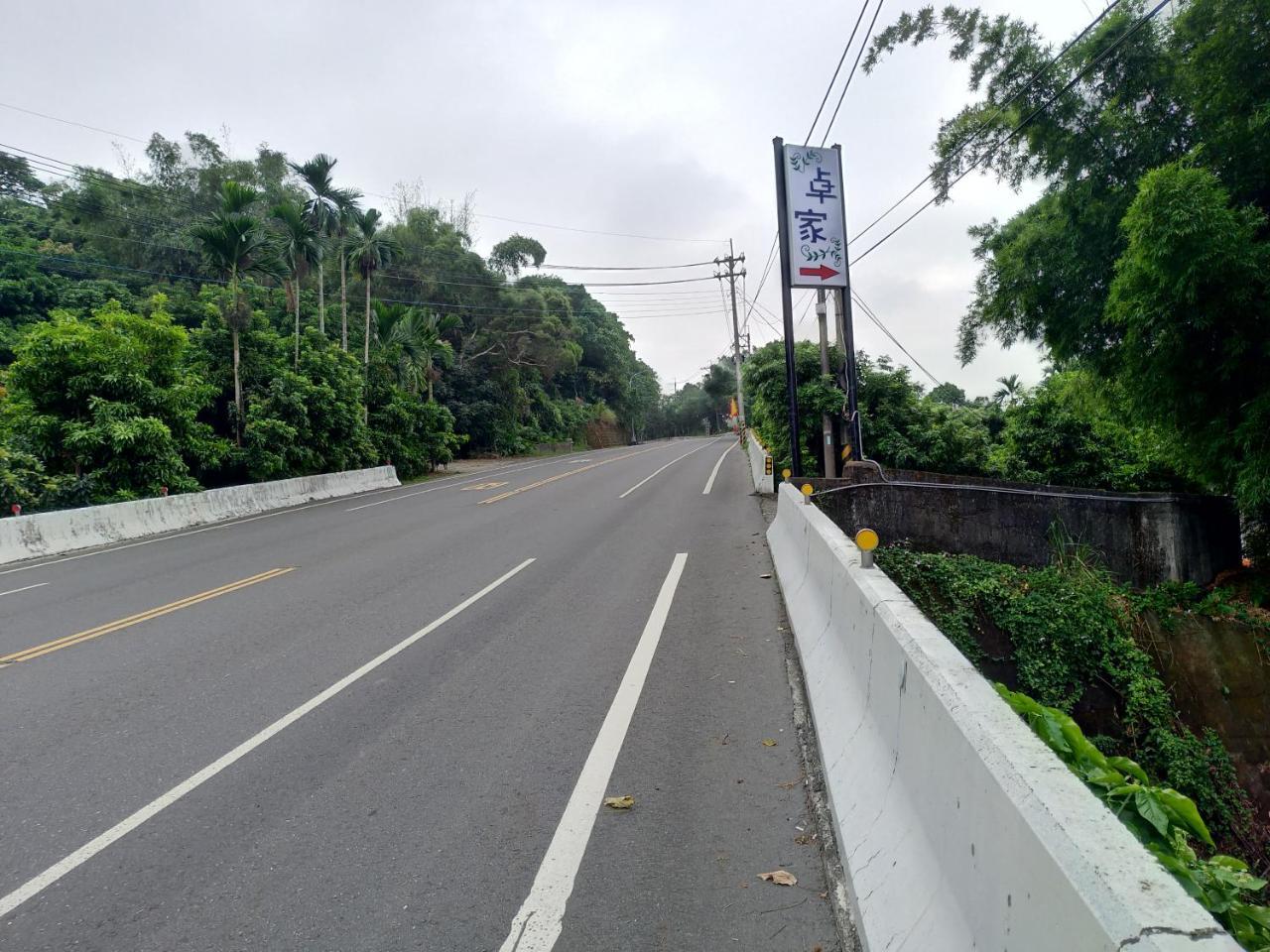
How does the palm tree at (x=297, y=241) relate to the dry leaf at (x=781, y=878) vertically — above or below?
above

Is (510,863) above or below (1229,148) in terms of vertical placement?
below

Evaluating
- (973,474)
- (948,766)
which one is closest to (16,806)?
(948,766)

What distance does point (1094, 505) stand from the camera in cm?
1148

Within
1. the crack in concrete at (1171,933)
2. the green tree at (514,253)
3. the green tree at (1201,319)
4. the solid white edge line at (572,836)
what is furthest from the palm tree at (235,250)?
the green tree at (514,253)

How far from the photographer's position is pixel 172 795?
4.41m

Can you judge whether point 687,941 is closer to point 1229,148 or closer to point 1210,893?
point 1210,893

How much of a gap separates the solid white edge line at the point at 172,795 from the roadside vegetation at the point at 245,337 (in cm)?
A: 1374

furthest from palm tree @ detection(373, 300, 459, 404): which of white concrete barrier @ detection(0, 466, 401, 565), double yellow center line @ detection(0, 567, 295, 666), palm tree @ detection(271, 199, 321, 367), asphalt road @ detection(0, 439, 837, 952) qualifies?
asphalt road @ detection(0, 439, 837, 952)

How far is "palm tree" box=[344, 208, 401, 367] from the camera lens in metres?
31.2

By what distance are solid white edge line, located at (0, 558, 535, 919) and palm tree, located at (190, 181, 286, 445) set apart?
1897cm

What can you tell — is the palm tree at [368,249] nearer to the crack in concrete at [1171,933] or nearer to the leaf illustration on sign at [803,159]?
the leaf illustration on sign at [803,159]

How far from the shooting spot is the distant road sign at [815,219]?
1600cm

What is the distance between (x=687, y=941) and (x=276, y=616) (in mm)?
6669

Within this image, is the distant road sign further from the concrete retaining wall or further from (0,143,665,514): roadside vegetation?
(0,143,665,514): roadside vegetation
